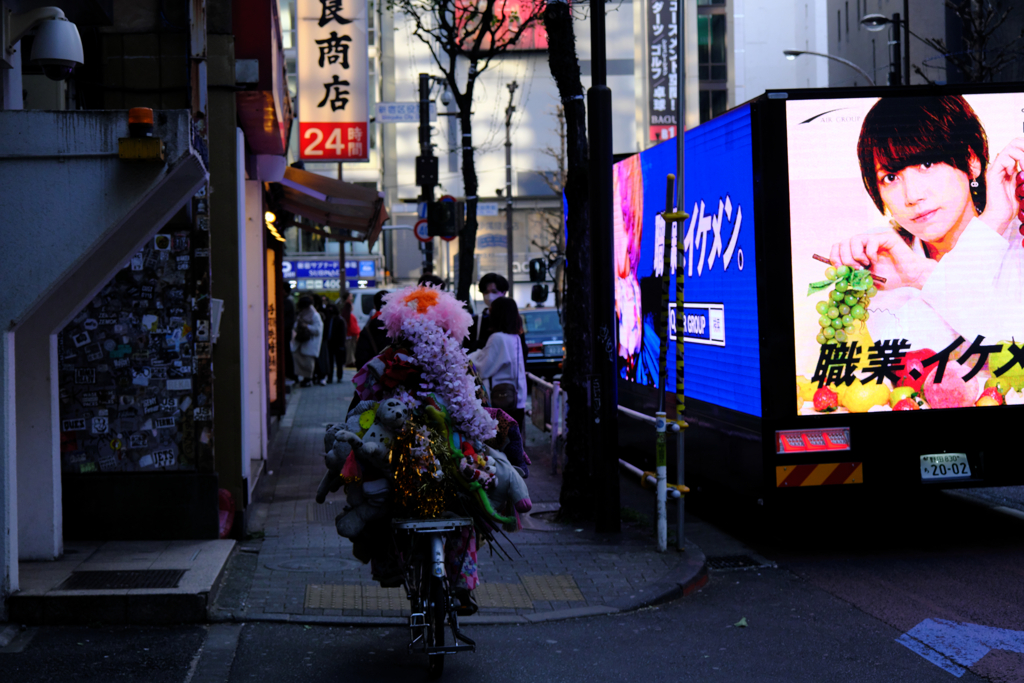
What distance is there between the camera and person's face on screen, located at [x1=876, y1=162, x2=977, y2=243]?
7723 mm

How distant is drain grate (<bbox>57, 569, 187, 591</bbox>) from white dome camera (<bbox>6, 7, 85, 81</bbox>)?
2911 mm

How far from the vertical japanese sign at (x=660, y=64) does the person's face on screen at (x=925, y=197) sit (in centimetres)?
4160

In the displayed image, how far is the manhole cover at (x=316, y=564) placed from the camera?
7527 millimetres

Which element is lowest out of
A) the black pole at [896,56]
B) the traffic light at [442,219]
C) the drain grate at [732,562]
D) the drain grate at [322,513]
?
the drain grate at [732,562]

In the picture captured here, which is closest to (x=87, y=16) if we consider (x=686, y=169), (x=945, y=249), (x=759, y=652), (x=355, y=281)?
(x=686, y=169)

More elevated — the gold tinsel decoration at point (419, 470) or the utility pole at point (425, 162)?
the utility pole at point (425, 162)

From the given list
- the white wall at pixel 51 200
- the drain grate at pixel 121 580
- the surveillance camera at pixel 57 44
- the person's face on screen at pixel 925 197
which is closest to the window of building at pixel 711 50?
the person's face on screen at pixel 925 197

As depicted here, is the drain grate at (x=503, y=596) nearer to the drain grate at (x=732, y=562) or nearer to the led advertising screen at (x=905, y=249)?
the drain grate at (x=732, y=562)

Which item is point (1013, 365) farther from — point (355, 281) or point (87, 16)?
point (355, 281)

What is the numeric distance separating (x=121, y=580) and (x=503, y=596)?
91.0 inches

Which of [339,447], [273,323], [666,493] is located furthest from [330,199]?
[339,447]

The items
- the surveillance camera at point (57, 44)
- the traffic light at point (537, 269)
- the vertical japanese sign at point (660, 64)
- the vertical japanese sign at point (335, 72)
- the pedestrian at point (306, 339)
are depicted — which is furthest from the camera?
the vertical japanese sign at point (660, 64)

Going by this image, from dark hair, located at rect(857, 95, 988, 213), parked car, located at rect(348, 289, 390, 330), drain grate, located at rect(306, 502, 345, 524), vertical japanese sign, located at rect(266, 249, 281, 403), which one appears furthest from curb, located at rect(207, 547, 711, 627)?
parked car, located at rect(348, 289, 390, 330)

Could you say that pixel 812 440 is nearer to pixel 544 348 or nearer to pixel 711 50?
pixel 544 348
